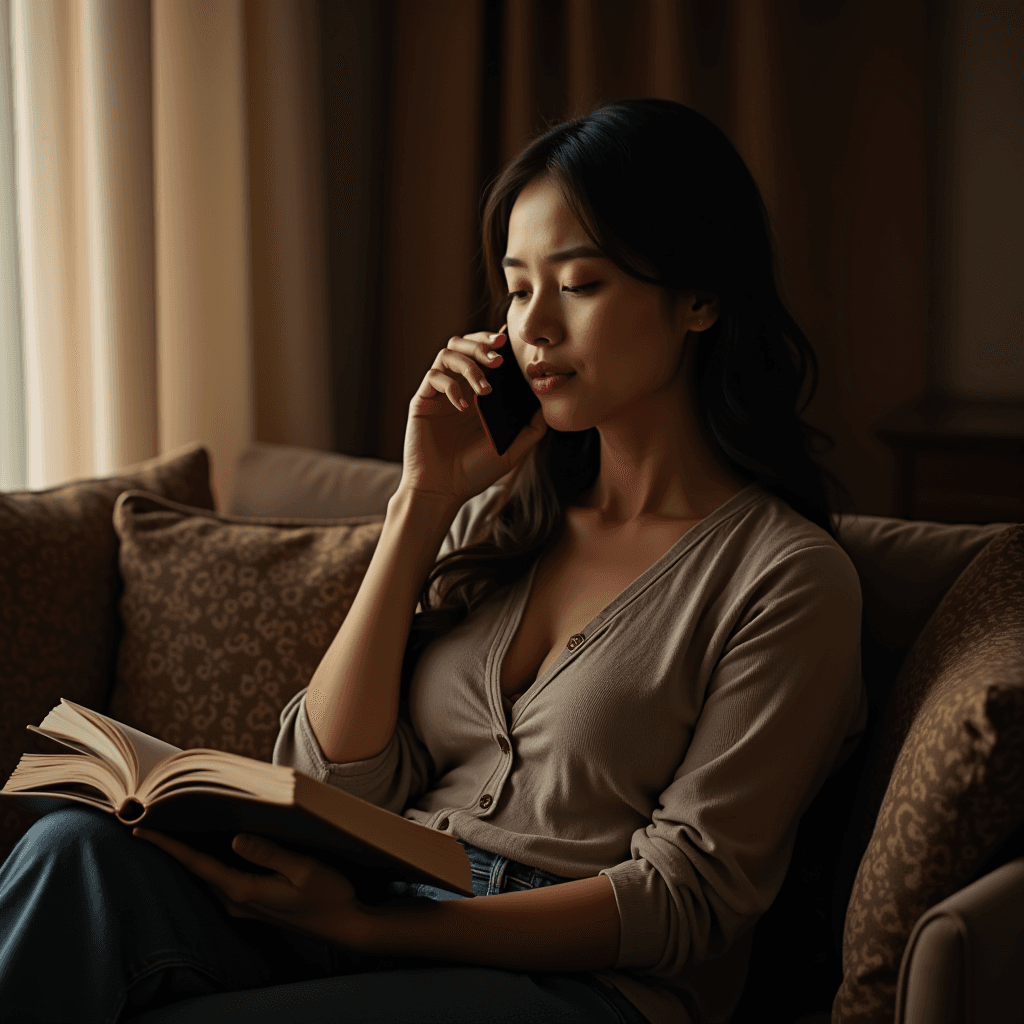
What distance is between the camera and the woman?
1000 mm

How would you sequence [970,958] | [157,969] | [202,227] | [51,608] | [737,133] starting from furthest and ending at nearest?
[737,133] → [202,227] → [51,608] → [157,969] → [970,958]

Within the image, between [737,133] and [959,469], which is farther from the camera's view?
[737,133]

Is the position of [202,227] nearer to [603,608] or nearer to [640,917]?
[603,608]

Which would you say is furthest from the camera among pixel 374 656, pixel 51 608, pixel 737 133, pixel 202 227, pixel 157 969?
pixel 737 133

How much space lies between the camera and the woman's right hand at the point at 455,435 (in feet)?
4.55

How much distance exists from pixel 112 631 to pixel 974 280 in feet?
6.83

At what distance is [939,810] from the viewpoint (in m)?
0.95

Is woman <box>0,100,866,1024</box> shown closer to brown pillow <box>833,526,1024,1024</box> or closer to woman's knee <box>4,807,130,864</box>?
woman's knee <box>4,807,130,864</box>

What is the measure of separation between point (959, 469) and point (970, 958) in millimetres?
1378

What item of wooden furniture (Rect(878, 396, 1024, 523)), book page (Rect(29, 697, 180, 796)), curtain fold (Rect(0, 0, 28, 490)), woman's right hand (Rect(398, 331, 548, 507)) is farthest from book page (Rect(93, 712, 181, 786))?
wooden furniture (Rect(878, 396, 1024, 523))

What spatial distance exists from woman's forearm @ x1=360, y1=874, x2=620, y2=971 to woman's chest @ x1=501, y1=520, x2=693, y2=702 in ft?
0.88

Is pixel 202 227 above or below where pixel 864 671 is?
above

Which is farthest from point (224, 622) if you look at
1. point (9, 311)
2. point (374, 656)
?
point (9, 311)

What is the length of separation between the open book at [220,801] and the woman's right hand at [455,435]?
1.72 feet
